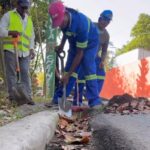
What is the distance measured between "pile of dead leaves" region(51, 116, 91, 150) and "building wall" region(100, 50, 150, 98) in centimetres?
1273

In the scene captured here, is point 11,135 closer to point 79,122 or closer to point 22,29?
point 79,122

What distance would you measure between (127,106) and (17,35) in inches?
71.5

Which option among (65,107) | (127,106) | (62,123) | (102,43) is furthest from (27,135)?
(102,43)

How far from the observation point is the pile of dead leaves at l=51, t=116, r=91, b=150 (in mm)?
3424

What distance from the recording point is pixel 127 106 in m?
5.96

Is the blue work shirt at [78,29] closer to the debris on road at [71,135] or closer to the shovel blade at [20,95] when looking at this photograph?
the shovel blade at [20,95]

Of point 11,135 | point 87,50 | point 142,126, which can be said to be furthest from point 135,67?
point 11,135

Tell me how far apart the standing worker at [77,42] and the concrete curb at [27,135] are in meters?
2.05

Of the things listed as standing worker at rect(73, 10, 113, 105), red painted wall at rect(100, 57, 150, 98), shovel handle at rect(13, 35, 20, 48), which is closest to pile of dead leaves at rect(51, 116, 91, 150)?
shovel handle at rect(13, 35, 20, 48)

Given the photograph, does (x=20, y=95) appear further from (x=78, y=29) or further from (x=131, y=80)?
(x=131, y=80)

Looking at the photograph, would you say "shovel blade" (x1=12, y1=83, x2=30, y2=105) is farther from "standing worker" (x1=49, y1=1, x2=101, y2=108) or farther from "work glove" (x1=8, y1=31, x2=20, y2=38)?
"work glove" (x1=8, y1=31, x2=20, y2=38)

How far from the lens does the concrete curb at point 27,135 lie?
2502 mm

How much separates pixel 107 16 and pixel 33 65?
7468 millimetres

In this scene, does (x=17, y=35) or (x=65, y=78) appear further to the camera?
(x=17, y=35)
